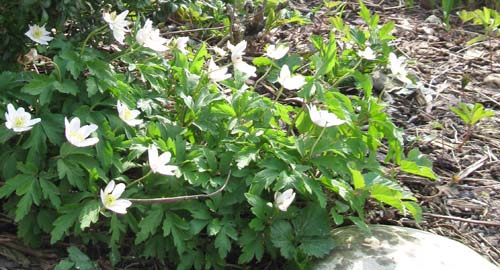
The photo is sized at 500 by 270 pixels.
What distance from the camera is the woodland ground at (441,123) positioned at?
302 cm

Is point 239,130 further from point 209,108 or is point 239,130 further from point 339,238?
point 339,238

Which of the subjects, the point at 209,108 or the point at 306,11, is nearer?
the point at 209,108

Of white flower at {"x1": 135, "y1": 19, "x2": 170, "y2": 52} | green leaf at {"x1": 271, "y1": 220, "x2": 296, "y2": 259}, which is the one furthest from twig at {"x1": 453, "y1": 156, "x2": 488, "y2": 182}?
white flower at {"x1": 135, "y1": 19, "x2": 170, "y2": 52}

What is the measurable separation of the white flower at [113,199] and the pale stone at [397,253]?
761 millimetres

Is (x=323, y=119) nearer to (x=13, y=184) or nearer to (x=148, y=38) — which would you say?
(x=148, y=38)

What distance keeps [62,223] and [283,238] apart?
78cm

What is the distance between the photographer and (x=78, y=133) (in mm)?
2490

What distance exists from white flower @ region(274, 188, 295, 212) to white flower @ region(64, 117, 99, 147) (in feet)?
2.18

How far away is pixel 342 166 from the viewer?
271cm

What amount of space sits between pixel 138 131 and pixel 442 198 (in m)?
1.37

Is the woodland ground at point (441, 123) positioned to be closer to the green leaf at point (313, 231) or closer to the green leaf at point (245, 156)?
the green leaf at point (313, 231)

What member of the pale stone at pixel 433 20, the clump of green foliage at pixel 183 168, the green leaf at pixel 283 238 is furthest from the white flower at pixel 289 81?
the pale stone at pixel 433 20

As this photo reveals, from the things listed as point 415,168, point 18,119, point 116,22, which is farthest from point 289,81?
point 18,119

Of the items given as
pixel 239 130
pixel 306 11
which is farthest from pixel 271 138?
pixel 306 11
